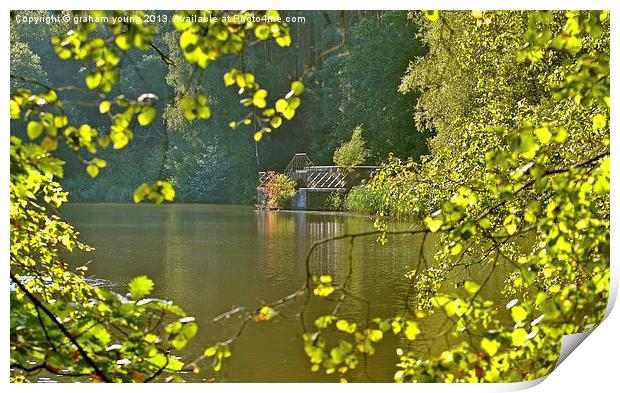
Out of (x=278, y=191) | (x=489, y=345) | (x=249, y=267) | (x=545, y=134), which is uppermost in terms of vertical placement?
(x=545, y=134)

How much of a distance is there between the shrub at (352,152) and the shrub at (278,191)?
1.93ft

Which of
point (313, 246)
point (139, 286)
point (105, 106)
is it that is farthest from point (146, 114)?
point (139, 286)

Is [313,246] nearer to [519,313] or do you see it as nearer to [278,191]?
[519,313]

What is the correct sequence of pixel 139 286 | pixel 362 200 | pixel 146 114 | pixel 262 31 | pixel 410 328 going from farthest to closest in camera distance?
pixel 362 200, pixel 139 286, pixel 410 328, pixel 262 31, pixel 146 114

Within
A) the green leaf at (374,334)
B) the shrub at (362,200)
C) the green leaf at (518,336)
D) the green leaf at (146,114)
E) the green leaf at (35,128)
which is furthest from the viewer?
the shrub at (362,200)

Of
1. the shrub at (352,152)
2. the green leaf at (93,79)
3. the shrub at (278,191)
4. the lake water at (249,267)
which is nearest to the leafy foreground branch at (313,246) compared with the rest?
the green leaf at (93,79)

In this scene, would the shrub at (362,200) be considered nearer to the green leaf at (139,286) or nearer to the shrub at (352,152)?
the shrub at (352,152)

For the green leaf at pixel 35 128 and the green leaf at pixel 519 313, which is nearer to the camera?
the green leaf at pixel 35 128

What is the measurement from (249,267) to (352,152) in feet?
4.22

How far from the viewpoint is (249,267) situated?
7992 mm

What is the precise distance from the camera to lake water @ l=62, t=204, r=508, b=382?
5.15 metres

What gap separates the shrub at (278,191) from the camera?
816 centimetres

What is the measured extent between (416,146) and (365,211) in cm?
67
